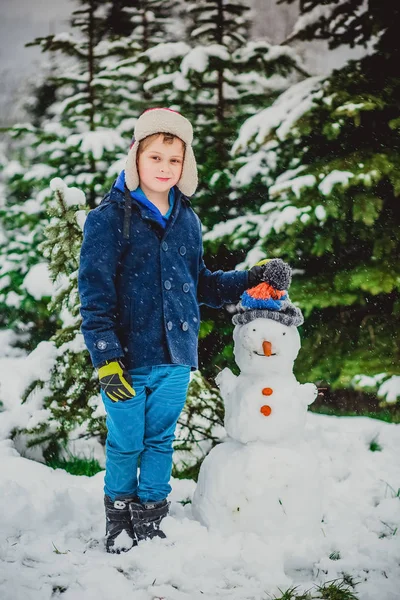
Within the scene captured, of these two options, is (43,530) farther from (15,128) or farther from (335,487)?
(15,128)

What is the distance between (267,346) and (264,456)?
49 centimetres

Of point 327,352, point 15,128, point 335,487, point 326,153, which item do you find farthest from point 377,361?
point 15,128

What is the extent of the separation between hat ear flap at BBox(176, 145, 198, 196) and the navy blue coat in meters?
0.16

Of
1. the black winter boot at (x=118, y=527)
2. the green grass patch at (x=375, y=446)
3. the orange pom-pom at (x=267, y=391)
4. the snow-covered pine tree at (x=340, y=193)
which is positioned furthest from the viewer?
the snow-covered pine tree at (x=340, y=193)

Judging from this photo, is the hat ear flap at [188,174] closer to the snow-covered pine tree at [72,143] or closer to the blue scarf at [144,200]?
the blue scarf at [144,200]

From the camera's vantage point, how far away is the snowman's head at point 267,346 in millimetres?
2533

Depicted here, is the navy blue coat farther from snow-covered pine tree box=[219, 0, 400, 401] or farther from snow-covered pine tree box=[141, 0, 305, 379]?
snow-covered pine tree box=[141, 0, 305, 379]

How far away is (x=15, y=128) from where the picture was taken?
5457 mm

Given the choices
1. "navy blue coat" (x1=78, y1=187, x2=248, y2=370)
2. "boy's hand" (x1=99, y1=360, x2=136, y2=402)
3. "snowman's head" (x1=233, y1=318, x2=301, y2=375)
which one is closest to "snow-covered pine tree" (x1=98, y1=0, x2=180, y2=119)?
"navy blue coat" (x1=78, y1=187, x2=248, y2=370)

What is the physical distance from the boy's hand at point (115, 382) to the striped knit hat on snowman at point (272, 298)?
71 centimetres

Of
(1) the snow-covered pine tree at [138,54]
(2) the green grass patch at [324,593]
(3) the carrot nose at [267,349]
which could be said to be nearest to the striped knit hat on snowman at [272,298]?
(3) the carrot nose at [267,349]

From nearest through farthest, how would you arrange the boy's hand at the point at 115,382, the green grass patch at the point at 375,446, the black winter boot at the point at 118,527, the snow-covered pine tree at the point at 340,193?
1. the boy's hand at the point at 115,382
2. the black winter boot at the point at 118,527
3. the green grass patch at the point at 375,446
4. the snow-covered pine tree at the point at 340,193

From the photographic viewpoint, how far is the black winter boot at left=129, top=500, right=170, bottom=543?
7.80 feet

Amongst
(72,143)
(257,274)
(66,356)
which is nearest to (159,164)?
(257,274)
